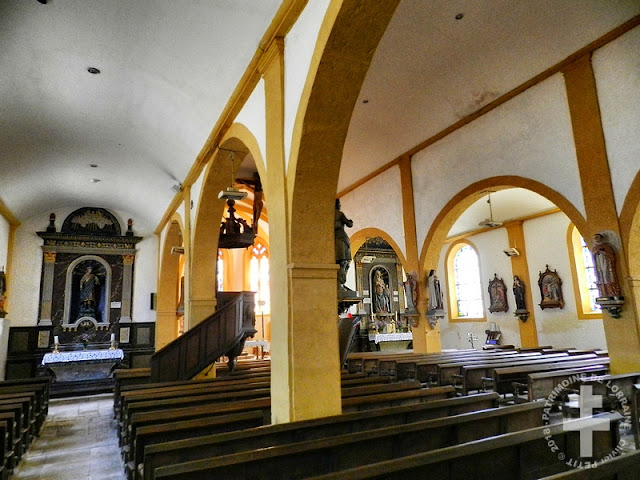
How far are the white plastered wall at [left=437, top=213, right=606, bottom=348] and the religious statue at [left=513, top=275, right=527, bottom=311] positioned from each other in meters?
0.18

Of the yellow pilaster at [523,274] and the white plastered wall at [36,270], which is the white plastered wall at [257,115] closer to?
the white plastered wall at [36,270]

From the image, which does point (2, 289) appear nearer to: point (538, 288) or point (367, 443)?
point (367, 443)

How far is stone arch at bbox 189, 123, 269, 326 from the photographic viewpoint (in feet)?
25.0

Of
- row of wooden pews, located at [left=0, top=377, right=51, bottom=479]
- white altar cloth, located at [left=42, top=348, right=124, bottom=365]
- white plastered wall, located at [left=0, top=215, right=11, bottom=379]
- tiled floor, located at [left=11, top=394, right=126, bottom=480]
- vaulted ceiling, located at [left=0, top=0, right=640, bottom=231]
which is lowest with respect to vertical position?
tiled floor, located at [left=11, top=394, right=126, bottom=480]

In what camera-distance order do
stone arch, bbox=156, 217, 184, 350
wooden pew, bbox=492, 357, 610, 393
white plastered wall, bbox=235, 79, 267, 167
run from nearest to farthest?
white plastered wall, bbox=235, 79, 267, 167 < wooden pew, bbox=492, 357, 610, 393 < stone arch, bbox=156, 217, 184, 350

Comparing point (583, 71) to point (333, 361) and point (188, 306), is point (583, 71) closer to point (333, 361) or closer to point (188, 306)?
point (333, 361)

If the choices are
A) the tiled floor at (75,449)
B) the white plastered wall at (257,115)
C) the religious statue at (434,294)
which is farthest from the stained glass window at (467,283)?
the tiled floor at (75,449)

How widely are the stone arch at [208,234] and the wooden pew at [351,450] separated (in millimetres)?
5403

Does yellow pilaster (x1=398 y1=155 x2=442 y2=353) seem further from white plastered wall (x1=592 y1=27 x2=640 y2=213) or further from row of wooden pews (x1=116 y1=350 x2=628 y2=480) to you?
row of wooden pews (x1=116 y1=350 x2=628 y2=480)

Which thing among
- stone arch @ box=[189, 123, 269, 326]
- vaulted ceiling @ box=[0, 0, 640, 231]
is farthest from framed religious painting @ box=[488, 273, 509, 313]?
stone arch @ box=[189, 123, 269, 326]

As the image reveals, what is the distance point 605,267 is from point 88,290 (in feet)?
43.3

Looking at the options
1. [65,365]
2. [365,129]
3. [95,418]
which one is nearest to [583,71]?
[365,129]

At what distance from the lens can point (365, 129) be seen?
873 cm

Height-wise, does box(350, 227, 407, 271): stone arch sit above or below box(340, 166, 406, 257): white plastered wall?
below
